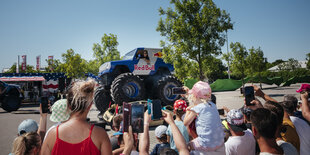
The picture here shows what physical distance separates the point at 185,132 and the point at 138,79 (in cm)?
643

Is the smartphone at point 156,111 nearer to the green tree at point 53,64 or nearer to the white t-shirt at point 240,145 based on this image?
the white t-shirt at point 240,145

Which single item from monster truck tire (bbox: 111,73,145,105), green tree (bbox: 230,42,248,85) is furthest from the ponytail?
green tree (bbox: 230,42,248,85)

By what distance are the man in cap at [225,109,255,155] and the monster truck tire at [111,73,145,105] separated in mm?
6315

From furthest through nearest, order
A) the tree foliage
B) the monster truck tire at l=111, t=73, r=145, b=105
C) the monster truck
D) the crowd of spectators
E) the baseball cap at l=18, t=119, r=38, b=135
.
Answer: the tree foliage
the monster truck
the monster truck tire at l=111, t=73, r=145, b=105
the baseball cap at l=18, t=119, r=38, b=135
the crowd of spectators

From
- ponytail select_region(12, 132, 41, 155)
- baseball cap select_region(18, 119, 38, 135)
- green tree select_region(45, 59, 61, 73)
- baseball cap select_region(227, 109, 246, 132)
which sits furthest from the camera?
green tree select_region(45, 59, 61, 73)

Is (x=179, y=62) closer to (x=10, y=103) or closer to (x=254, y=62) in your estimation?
(x=10, y=103)

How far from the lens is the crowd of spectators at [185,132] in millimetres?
1508

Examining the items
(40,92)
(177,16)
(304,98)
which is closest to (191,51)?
(177,16)

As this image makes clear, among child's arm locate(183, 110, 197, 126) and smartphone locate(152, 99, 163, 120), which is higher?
smartphone locate(152, 99, 163, 120)

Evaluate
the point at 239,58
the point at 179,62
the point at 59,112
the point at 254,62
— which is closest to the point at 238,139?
the point at 59,112

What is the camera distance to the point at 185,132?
2678 millimetres

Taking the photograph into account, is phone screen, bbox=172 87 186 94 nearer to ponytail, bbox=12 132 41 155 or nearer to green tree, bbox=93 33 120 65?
ponytail, bbox=12 132 41 155

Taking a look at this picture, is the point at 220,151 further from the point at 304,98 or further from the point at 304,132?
the point at 304,98

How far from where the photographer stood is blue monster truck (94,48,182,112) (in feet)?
28.9
